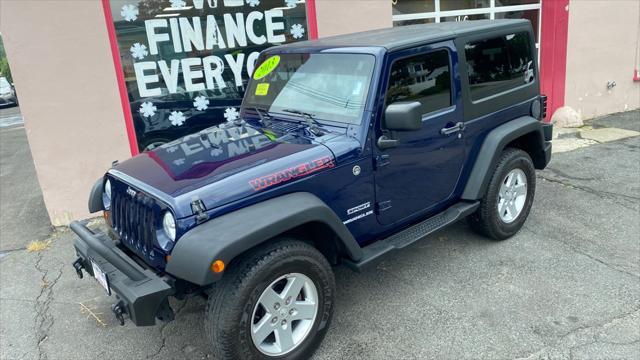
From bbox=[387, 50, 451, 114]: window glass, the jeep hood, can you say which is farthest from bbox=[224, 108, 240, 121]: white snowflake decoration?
bbox=[387, 50, 451, 114]: window glass

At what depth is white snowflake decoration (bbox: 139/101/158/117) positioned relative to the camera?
562cm

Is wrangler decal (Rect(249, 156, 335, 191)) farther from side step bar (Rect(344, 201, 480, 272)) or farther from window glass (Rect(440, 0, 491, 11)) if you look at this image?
window glass (Rect(440, 0, 491, 11))

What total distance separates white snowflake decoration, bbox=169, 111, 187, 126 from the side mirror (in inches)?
135

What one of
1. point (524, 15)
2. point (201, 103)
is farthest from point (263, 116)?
point (524, 15)

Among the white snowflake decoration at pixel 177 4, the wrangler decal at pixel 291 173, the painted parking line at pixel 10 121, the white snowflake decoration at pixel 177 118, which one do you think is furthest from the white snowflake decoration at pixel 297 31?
the painted parking line at pixel 10 121

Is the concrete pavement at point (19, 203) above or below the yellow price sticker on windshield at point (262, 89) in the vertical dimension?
below

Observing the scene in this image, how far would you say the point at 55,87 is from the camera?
515 cm

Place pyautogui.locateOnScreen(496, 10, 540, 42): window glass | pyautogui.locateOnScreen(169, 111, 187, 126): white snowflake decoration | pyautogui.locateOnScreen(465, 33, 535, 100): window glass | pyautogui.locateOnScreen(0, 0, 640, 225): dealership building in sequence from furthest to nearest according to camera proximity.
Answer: pyautogui.locateOnScreen(496, 10, 540, 42): window glass → pyautogui.locateOnScreen(169, 111, 187, 126): white snowflake decoration → pyautogui.locateOnScreen(0, 0, 640, 225): dealership building → pyautogui.locateOnScreen(465, 33, 535, 100): window glass

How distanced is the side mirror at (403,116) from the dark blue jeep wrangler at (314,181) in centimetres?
1

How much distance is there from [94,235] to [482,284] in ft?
9.18

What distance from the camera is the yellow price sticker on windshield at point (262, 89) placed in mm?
3914

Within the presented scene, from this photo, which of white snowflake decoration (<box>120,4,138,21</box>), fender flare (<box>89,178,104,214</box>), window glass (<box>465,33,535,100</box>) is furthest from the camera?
white snowflake decoration (<box>120,4,138,21</box>)

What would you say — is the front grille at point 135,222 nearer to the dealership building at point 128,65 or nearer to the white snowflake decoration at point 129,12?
the dealership building at point 128,65

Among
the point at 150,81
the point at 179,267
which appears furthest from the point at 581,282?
the point at 150,81
